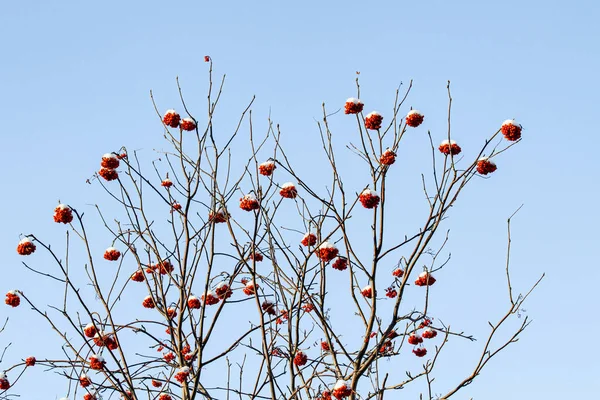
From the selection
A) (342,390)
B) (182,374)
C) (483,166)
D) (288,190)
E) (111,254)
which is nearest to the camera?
(342,390)

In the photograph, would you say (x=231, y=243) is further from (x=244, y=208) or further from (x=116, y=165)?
(x=116, y=165)

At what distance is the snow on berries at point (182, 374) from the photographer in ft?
16.5

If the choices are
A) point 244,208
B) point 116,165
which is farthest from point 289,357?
point 116,165

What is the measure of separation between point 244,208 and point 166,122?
106 centimetres

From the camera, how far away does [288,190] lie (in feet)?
18.1

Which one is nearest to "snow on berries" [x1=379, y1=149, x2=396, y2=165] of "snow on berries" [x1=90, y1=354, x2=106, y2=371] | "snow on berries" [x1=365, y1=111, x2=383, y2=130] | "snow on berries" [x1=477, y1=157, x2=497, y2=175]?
"snow on berries" [x1=365, y1=111, x2=383, y2=130]

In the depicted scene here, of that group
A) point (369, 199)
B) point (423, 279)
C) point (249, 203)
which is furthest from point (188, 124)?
point (423, 279)

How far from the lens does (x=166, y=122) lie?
19.6ft

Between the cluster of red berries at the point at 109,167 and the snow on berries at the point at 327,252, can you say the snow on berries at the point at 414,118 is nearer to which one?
the snow on berries at the point at 327,252

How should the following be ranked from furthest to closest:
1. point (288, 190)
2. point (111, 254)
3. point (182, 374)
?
point (111, 254), point (288, 190), point (182, 374)

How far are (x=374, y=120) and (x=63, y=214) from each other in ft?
7.52

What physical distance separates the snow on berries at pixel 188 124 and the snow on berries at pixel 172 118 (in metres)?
0.04

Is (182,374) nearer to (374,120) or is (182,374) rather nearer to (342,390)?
(342,390)

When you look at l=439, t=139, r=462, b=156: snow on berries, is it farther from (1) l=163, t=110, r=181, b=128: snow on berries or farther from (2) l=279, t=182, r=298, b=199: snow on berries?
(1) l=163, t=110, r=181, b=128: snow on berries
